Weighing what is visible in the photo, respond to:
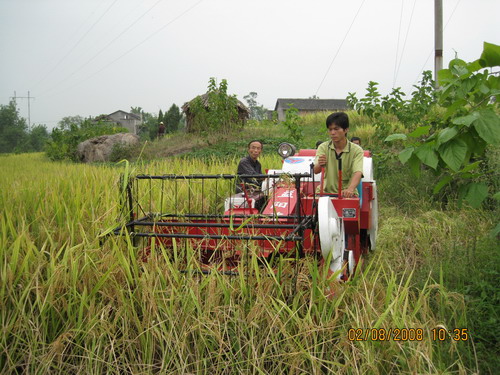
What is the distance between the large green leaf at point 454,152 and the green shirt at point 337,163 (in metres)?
1.84

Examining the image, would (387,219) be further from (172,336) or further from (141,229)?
(172,336)

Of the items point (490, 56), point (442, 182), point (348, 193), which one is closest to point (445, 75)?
point (490, 56)

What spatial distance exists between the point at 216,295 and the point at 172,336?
1.33ft

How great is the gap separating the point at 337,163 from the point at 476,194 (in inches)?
72.9

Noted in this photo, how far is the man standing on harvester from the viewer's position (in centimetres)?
431

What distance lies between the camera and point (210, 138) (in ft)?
58.7

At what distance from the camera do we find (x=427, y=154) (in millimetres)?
2514

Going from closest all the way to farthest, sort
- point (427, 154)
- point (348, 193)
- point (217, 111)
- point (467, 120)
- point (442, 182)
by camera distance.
Answer: point (467, 120) → point (427, 154) → point (442, 182) → point (348, 193) → point (217, 111)

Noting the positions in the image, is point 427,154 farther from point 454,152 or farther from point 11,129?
point 11,129

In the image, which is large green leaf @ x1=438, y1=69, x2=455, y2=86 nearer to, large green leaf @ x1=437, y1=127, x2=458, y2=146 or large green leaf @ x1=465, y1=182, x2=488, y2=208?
large green leaf @ x1=437, y1=127, x2=458, y2=146

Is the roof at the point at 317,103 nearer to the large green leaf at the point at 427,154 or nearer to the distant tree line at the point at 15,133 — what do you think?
the distant tree line at the point at 15,133

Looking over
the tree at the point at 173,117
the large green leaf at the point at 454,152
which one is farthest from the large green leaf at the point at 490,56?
the tree at the point at 173,117

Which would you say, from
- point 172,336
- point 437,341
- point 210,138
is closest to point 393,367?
point 437,341

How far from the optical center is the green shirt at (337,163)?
4.41 m
